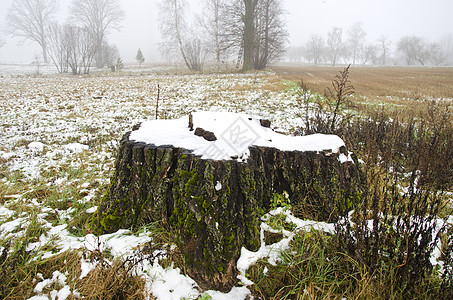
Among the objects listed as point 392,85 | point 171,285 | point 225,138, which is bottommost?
point 171,285

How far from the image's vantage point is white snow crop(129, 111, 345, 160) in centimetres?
190

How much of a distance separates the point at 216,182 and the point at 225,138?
52cm

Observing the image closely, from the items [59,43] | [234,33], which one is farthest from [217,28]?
[59,43]

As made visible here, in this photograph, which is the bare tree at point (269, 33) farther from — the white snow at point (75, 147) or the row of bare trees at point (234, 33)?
the white snow at point (75, 147)

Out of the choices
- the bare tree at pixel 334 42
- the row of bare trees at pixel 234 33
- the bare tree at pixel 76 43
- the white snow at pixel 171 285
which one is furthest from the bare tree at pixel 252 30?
the bare tree at pixel 334 42

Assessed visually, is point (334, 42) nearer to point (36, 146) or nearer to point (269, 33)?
point (269, 33)

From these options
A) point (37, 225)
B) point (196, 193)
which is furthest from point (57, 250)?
point (196, 193)

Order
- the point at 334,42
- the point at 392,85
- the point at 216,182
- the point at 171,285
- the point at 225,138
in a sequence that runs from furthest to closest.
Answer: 1. the point at 334,42
2. the point at 392,85
3. the point at 225,138
4. the point at 216,182
5. the point at 171,285

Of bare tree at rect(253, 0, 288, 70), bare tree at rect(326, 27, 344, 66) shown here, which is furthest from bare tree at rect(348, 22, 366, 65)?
bare tree at rect(253, 0, 288, 70)

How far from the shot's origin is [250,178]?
1.82m

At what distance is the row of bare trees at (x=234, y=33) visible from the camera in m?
22.4

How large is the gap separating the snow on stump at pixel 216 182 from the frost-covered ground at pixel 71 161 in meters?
0.19

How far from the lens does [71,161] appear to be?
408cm

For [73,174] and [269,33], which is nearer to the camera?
[73,174]
